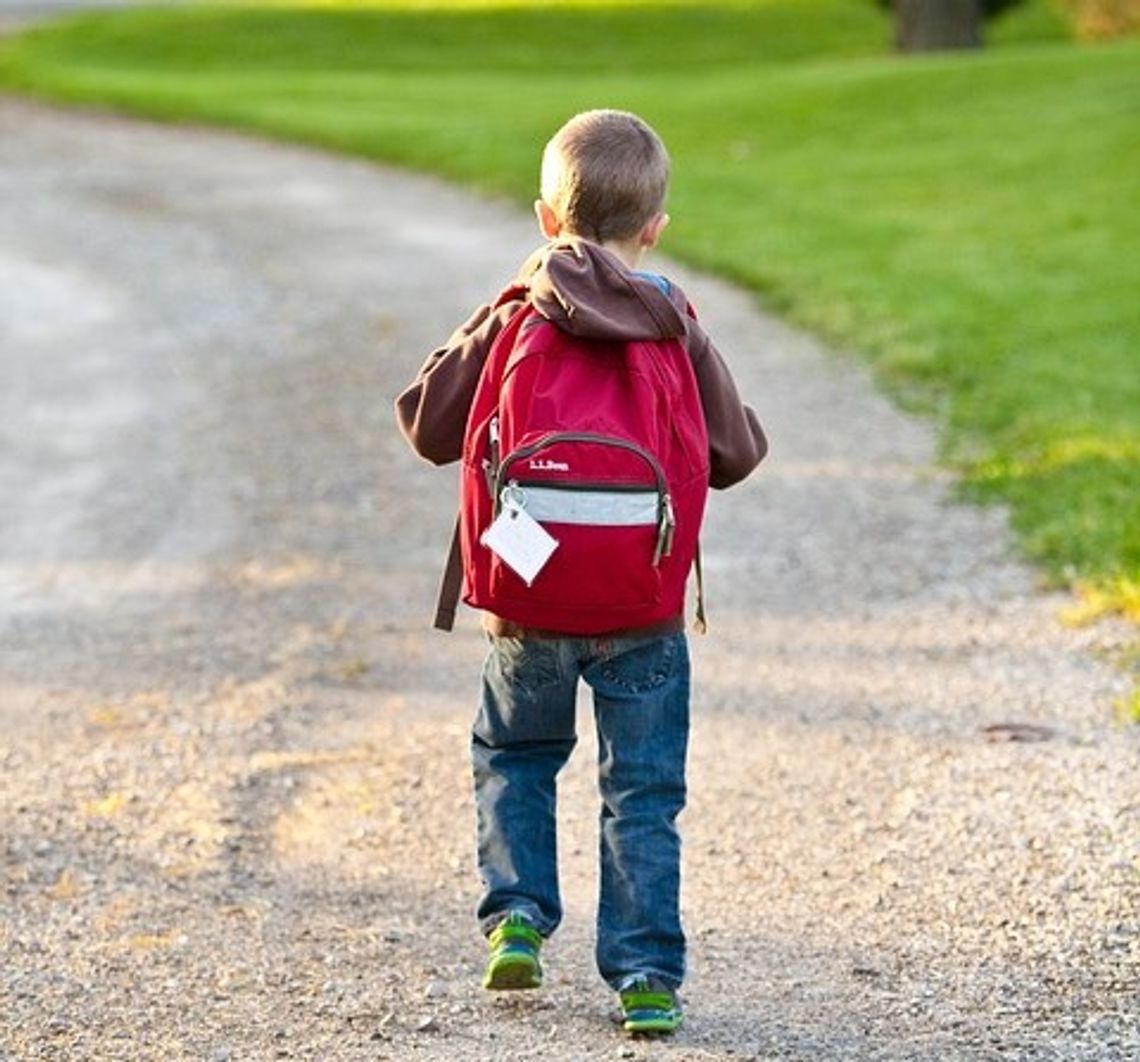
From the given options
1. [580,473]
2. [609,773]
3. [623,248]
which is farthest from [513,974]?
[623,248]

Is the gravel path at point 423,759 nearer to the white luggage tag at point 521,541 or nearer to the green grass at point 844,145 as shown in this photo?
the green grass at point 844,145

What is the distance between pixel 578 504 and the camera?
3943 mm

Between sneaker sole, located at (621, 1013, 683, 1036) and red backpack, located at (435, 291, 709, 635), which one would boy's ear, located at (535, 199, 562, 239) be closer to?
red backpack, located at (435, 291, 709, 635)

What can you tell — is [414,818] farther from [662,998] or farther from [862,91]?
[862,91]

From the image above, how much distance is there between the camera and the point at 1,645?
7.18 meters

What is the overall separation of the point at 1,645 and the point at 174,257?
26.9 ft

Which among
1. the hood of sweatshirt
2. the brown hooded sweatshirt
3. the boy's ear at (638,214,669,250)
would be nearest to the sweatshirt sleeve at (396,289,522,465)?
the brown hooded sweatshirt

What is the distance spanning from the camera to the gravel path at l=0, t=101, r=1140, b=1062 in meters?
4.34

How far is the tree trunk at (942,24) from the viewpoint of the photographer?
96.6ft

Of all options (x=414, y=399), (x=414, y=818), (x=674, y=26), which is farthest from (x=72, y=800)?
(x=674, y=26)

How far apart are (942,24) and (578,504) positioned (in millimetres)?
26465

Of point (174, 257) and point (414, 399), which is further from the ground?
point (414, 399)

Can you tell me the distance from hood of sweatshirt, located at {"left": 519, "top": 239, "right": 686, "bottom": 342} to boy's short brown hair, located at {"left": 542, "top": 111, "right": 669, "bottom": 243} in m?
0.06

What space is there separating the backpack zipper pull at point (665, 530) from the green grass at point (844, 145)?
11.8ft
